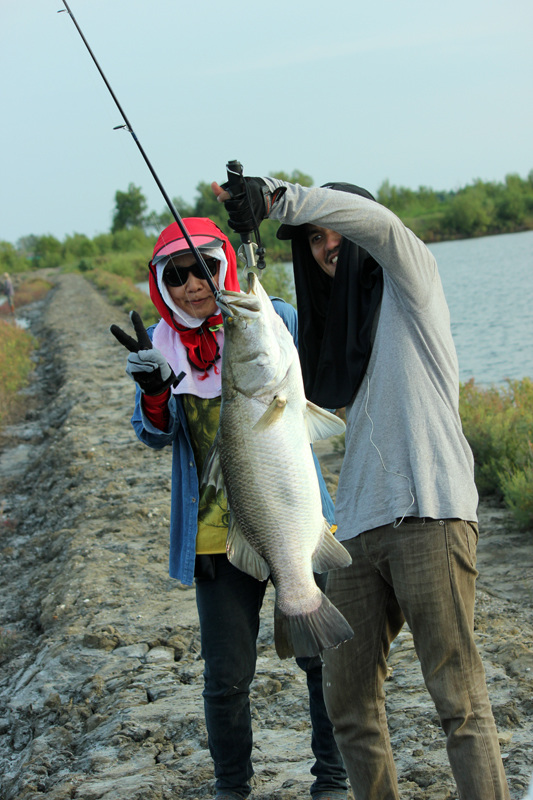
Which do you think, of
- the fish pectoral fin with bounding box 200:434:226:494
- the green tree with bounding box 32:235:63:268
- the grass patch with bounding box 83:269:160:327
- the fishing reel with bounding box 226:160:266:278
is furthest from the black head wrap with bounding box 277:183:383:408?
the green tree with bounding box 32:235:63:268

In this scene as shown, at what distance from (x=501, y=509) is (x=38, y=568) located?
4.33 m

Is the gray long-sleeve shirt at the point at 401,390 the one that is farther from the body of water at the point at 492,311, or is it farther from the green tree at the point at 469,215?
the green tree at the point at 469,215

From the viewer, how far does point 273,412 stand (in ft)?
7.92

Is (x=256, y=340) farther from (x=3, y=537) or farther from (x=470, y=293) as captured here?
(x=470, y=293)

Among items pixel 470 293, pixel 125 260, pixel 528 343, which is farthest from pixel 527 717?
pixel 125 260

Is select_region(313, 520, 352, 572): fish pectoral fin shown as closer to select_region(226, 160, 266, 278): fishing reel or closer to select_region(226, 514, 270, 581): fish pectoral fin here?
select_region(226, 514, 270, 581): fish pectoral fin

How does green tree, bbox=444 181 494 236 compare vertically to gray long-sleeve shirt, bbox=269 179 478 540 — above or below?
above

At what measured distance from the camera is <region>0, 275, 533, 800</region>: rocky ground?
364 centimetres

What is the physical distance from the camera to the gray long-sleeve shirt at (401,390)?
7.64ft

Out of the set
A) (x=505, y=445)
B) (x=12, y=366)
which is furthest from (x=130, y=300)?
(x=505, y=445)

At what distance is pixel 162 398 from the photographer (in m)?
3.01

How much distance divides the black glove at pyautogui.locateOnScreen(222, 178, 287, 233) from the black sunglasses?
80cm

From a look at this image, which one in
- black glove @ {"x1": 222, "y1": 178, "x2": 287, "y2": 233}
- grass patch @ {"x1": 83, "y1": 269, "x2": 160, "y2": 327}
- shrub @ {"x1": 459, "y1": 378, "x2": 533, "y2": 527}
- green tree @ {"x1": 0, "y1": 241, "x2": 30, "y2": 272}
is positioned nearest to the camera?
black glove @ {"x1": 222, "y1": 178, "x2": 287, "y2": 233}

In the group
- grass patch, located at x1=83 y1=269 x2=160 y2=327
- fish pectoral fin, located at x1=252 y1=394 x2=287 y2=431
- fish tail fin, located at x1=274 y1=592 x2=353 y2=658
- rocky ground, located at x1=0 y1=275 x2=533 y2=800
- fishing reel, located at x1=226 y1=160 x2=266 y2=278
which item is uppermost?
grass patch, located at x1=83 y1=269 x2=160 y2=327
